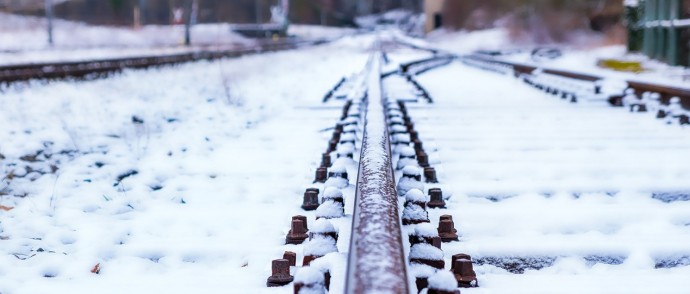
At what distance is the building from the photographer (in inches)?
502

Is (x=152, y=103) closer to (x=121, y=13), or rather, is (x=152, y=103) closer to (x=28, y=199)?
(x=28, y=199)

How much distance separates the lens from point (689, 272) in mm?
2309

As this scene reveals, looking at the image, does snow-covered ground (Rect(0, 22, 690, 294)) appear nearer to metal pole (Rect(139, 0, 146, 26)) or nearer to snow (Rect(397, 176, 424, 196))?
snow (Rect(397, 176, 424, 196))

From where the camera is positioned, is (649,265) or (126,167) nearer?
(649,265)

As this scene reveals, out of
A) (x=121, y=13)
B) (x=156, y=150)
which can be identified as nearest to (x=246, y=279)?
(x=156, y=150)

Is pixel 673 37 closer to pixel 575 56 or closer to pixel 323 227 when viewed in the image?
pixel 575 56

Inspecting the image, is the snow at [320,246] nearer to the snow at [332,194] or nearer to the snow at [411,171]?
the snow at [332,194]

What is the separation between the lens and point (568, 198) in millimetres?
3377

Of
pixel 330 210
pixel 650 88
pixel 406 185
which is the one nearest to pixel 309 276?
pixel 330 210

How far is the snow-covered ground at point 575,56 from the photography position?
940 cm

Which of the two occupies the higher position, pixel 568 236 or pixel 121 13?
pixel 121 13

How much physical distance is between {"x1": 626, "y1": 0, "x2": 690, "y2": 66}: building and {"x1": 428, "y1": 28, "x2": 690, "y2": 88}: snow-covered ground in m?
0.25

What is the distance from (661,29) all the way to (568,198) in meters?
12.2

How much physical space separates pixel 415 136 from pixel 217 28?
222 ft
